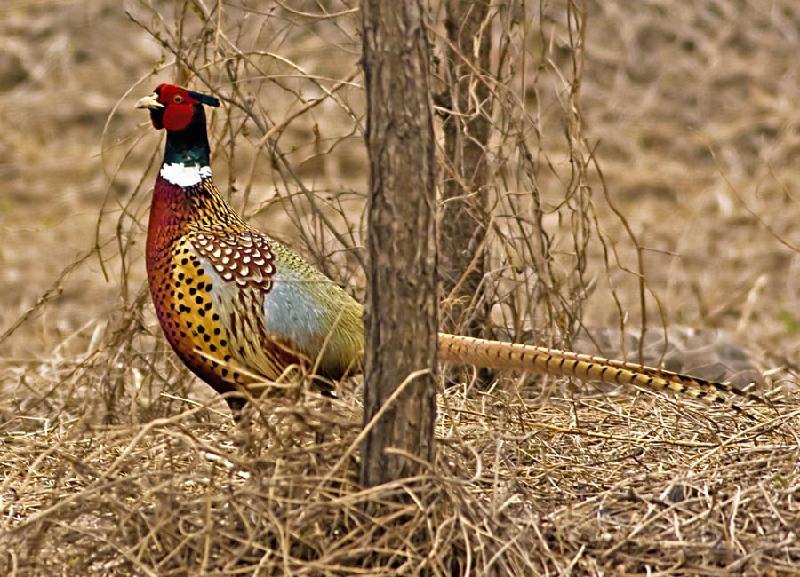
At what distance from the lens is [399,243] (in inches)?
119

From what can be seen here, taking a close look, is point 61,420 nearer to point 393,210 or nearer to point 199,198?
point 199,198

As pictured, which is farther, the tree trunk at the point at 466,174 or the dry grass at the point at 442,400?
the tree trunk at the point at 466,174

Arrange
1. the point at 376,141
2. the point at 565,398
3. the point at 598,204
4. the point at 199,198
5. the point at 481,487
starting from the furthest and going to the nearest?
the point at 598,204
the point at 565,398
the point at 199,198
the point at 481,487
the point at 376,141

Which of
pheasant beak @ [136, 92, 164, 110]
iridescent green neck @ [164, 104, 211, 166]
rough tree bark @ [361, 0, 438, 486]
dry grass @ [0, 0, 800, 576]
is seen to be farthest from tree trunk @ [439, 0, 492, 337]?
rough tree bark @ [361, 0, 438, 486]

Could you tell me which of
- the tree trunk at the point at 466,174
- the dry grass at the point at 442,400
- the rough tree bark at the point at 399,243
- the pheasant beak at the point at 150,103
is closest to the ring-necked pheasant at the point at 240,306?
the pheasant beak at the point at 150,103

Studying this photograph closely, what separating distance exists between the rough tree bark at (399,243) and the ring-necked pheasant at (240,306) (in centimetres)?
75

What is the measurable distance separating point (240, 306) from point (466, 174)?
1.06 m

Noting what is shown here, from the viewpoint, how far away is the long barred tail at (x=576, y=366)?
3.50 meters

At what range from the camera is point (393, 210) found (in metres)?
3.02

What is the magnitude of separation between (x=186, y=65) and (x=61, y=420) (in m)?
1.18

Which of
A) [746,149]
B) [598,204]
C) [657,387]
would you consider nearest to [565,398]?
[657,387]

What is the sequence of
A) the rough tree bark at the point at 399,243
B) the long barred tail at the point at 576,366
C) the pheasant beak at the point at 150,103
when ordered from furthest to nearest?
the pheasant beak at the point at 150,103, the long barred tail at the point at 576,366, the rough tree bark at the point at 399,243

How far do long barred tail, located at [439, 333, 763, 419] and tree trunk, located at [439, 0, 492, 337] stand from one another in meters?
0.55

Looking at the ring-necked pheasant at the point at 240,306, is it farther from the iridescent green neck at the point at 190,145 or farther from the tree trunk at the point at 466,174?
the tree trunk at the point at 466,174
